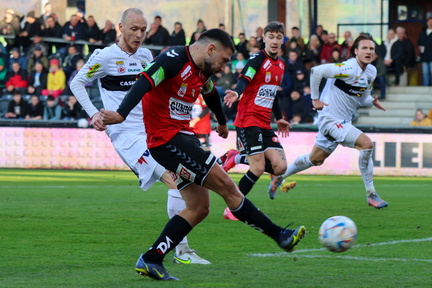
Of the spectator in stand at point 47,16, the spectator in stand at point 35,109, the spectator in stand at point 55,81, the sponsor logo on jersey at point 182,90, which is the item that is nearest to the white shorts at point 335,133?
the sponsor logo on jersey at point 182,90

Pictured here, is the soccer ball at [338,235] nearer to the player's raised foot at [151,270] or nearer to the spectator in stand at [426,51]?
the player's raised foot at [151,270]

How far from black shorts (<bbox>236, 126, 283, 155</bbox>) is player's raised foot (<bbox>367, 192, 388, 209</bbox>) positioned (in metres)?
1.65

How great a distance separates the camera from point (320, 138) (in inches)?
526

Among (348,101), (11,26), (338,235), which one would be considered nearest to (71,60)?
(11,26)

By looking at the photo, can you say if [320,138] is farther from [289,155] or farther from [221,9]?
[221,9]

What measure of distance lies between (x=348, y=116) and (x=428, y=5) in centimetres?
1720

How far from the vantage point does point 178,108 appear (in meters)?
6.75

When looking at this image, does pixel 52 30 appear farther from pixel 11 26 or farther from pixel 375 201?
pixel 375 201

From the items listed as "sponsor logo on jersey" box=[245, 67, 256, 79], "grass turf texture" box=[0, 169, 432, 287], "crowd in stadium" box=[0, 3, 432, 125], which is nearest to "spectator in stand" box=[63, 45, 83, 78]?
"crowd in stadium" box=[0, 3, 432, 125]

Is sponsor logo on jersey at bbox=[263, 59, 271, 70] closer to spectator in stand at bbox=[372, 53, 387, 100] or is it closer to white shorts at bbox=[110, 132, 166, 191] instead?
white shorts at bbox=[110, 132, 166, 191]

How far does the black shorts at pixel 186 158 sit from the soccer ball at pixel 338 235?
103 centimetres

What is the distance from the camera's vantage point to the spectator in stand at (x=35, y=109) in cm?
2412

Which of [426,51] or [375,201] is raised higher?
[426,51]

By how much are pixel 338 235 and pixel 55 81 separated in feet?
63.3
